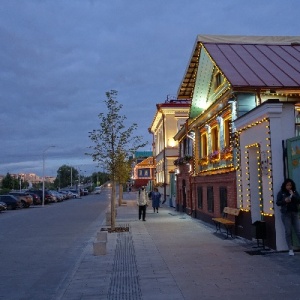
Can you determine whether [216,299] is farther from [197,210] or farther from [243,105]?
[197,210]

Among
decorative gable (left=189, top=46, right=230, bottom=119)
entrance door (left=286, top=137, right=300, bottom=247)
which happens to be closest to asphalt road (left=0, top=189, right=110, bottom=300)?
entrance door (left=286, top=137, right=300, bottom=247)

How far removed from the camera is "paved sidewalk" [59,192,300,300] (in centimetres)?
714

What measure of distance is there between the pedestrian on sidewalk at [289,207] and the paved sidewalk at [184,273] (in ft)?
1.83

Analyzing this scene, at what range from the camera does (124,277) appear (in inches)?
337

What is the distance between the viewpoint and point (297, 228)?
10250 millimetres

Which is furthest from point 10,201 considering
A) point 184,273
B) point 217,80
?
point 184,273

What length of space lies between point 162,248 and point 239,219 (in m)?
3.17

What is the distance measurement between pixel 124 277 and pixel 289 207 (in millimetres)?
4257

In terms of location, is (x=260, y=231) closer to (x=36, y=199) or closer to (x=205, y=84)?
(x=205, y=84)

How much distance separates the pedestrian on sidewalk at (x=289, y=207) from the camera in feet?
33.1

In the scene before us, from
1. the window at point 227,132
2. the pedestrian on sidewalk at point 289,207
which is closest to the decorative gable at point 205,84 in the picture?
the window at point 227,132

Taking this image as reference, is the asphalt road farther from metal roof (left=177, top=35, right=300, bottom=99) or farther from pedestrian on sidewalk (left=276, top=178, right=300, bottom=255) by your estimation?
metal roof (left=177, top=35, right=300, bottom=99)

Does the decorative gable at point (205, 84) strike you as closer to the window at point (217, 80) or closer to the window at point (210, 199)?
the window at point (217, 80)

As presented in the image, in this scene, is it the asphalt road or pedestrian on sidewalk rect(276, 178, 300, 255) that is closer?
the asphalt road
